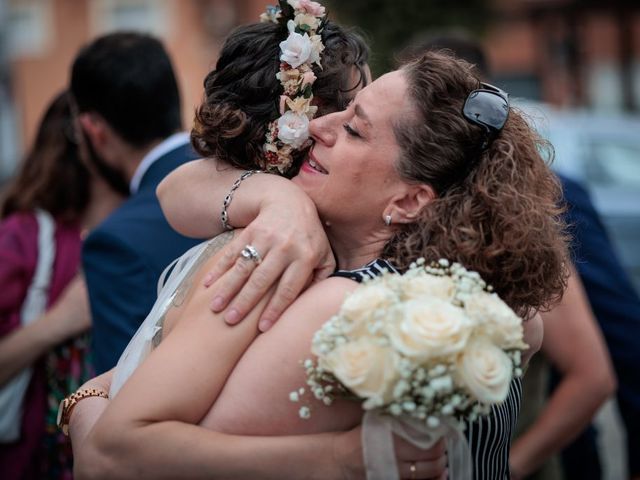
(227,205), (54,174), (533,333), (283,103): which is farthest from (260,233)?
(54,174)

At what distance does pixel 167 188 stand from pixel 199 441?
0.86 meters

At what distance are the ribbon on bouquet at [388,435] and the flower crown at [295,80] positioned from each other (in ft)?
2.77

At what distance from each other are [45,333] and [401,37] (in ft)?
43.0

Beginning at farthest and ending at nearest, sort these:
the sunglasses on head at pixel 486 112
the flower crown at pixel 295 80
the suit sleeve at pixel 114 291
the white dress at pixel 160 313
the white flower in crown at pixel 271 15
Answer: the suit sleeve at pixel 114 291, the white flower in crown at pixel 271 15, the flower crown at pixel 295 80, the white dress at pixel 160 313, the sunglasses on head at pixel 486 112

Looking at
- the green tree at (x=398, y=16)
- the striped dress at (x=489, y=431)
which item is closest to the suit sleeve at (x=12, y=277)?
the striped dress at (x=489, y=431)

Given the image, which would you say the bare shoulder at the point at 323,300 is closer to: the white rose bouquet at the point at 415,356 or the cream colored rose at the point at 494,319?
the white rose bouquet at the point at 415,356

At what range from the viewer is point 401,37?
15.8 meters

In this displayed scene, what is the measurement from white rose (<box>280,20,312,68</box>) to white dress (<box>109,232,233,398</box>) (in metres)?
0.50

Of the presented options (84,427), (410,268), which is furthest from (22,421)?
(410,268)

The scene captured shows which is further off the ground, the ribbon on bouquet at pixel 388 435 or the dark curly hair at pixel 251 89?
the dark curly hair at pixel 251 89

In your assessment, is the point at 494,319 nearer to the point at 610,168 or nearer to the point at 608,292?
the point at 608,292

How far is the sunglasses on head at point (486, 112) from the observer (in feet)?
7.18

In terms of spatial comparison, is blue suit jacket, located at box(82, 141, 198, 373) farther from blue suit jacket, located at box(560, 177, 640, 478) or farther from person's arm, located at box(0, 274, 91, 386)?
blue suit jacket, located at box(560, 177, 640, 478)

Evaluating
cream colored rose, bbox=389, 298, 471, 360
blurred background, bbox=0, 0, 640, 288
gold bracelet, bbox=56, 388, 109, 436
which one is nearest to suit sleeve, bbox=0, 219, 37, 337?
gold bracelet, bbox=56, 388, 109, 436
